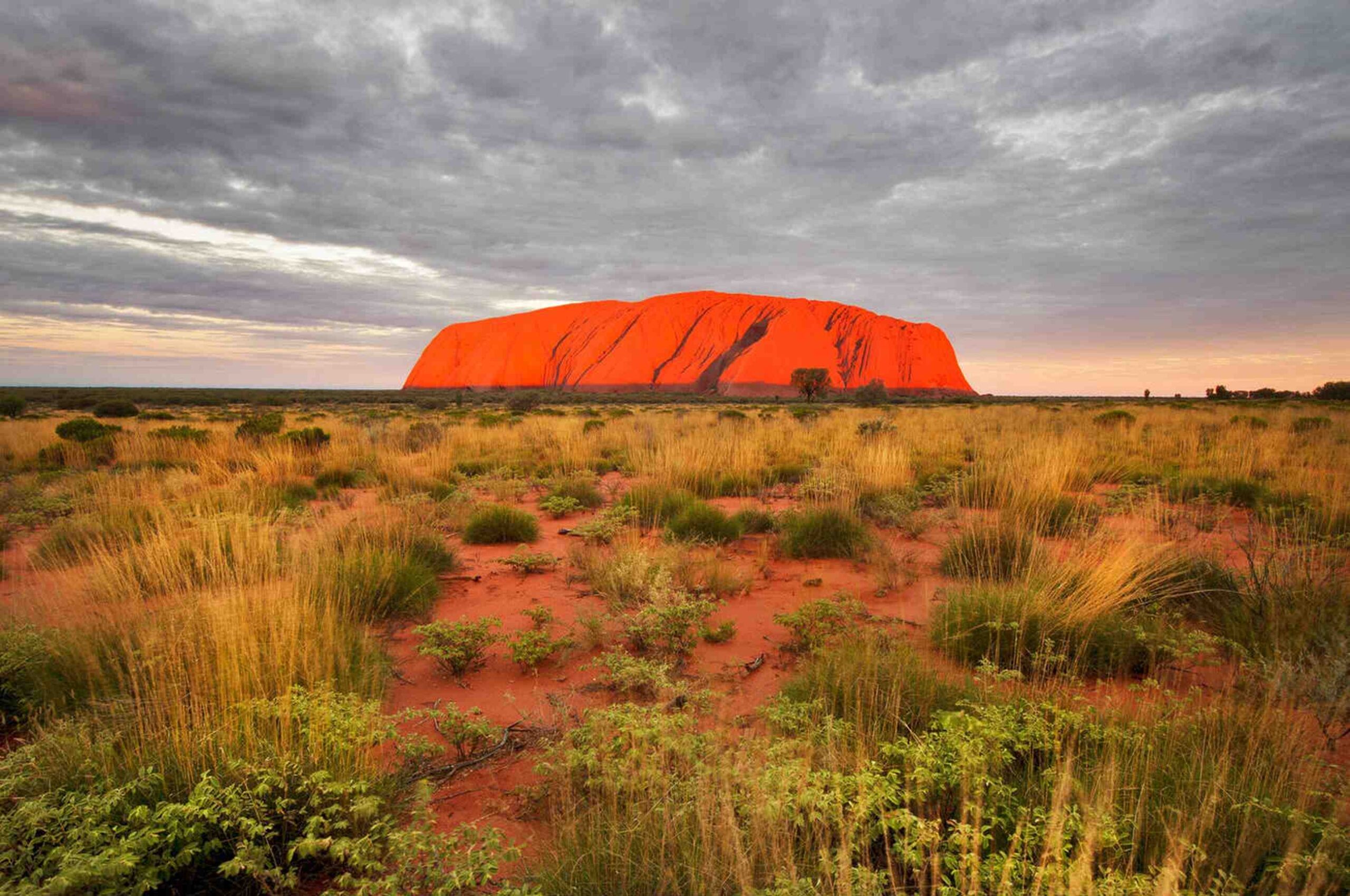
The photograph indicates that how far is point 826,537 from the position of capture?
5.78 m

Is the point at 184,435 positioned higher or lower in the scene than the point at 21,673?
higher

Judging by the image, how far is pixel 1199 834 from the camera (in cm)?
171

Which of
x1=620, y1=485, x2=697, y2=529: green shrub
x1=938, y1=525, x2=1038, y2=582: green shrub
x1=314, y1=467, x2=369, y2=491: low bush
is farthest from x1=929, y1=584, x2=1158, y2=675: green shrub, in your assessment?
x1=314, y1=467, x2=369, y2=491: low bush

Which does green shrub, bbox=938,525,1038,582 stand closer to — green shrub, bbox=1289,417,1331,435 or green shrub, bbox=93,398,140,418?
green shrub, bbox=1289,417,1331,435

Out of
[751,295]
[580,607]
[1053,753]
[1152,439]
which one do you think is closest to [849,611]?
[1053,753]

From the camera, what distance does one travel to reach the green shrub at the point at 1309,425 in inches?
523

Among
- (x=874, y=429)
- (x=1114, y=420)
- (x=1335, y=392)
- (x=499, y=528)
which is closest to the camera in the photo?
(x=499, y=528)

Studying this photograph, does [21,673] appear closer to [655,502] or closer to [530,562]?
[530,562]

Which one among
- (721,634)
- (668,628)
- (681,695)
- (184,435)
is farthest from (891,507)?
(184,435)

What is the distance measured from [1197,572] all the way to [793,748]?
402cm

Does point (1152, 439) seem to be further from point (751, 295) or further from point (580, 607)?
point (751, 295)

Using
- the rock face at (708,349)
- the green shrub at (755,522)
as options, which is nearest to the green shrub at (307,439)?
the green shrub at (755,522)

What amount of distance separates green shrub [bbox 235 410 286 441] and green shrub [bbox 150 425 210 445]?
1.74 ft

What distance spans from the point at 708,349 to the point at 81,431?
74612 millimetres
